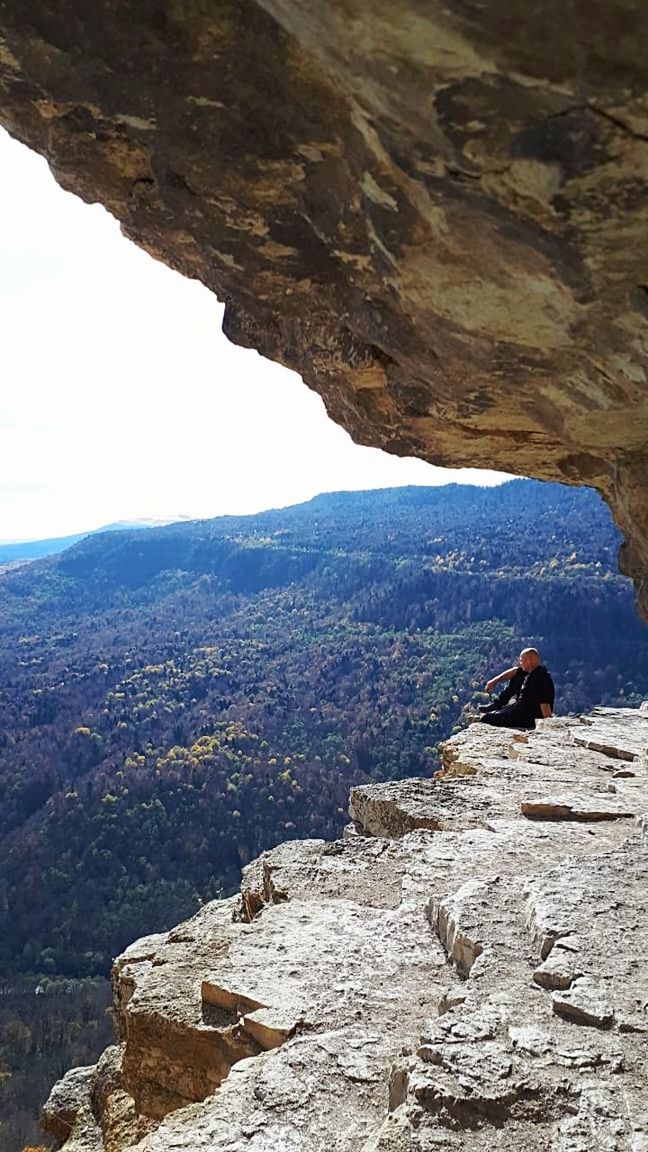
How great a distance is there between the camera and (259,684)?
170 feet

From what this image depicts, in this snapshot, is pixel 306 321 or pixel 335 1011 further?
pixel 306 321

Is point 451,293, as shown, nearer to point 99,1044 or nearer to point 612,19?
point 612,19

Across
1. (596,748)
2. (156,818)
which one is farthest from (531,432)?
(156,818)

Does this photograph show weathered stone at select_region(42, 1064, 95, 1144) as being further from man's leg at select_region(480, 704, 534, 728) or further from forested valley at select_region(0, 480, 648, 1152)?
forested valley at select_region(0, 480, 648, 1152)

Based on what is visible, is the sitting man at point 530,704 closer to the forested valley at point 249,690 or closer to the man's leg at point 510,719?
the man's leg at point 510,719

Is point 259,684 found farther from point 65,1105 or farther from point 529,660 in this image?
point 65,1105

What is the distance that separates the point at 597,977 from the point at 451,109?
10.5 feet

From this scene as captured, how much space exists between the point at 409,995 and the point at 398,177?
336 centimetres

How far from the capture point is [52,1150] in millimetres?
4895

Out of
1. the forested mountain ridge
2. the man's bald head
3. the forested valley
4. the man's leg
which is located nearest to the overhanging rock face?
the man's bald head

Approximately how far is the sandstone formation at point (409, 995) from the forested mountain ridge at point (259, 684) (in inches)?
497

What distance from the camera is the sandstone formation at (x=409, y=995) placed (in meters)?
2.80

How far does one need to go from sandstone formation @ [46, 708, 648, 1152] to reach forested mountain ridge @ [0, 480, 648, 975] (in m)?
12.6

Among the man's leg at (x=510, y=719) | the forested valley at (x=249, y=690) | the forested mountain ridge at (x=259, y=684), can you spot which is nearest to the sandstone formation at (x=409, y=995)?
the man's leg at (x=510, y=719)
